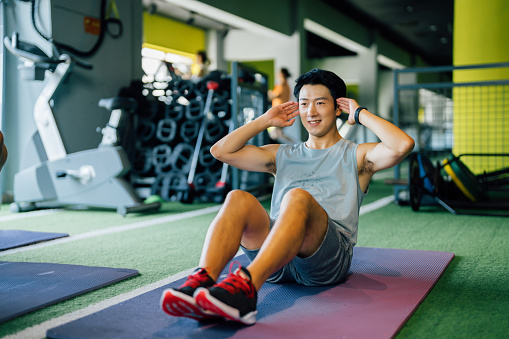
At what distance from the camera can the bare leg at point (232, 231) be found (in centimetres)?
183

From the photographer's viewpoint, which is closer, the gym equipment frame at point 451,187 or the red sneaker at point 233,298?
the red sneaker at point 233,298

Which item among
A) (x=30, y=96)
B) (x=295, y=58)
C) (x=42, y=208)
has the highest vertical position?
(x=295, y=58)

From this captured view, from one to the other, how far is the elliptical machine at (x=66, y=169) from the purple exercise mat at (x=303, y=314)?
2.61 metres

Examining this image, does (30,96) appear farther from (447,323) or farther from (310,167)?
(447,323)

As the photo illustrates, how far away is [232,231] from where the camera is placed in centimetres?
190

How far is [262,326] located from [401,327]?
45 centimetres

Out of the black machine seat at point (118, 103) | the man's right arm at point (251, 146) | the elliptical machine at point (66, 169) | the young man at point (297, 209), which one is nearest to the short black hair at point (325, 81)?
the young man at point (297, 209)

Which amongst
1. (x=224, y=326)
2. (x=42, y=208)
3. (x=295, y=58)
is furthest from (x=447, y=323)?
(x=295, y=58)

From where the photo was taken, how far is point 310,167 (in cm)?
222

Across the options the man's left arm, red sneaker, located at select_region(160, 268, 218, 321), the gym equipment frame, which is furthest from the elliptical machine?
red sneaker, located at select_region(160, 268, 218, 321)

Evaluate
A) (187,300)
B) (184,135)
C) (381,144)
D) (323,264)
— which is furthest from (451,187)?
(187,300)

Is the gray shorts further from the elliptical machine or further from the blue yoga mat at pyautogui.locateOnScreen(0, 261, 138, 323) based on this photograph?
the elliptical machine

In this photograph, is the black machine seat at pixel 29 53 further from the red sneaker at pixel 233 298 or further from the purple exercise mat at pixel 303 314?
the red sneaker at pixel 233 298

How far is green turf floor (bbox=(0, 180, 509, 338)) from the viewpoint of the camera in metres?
1.87
